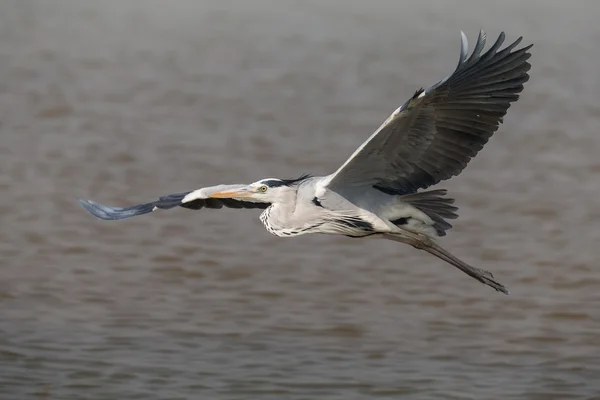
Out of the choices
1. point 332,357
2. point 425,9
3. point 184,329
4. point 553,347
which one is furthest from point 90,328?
point 425,9

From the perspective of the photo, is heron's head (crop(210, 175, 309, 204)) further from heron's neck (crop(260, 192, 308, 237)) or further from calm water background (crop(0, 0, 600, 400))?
calm water background (crop(0, 0, 600, 400))

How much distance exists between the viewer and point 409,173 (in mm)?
8141

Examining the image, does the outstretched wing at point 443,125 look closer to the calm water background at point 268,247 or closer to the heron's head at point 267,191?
the heron's head at point 267,191

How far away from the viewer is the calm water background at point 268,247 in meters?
9.47

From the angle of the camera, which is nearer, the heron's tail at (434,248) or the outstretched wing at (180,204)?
the heron's tail at (434,248)

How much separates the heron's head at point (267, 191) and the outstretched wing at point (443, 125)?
31 centimetres

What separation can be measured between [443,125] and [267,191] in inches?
48.6

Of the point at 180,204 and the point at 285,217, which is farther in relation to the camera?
the point at 180,204

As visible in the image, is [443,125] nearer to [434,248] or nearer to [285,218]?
[434,248]

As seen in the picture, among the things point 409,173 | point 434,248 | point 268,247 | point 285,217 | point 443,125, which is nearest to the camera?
point 443,125

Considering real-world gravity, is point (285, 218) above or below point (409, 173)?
below

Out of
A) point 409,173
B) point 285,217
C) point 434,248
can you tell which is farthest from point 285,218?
point 434,248

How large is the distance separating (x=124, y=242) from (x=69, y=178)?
6.21 feet

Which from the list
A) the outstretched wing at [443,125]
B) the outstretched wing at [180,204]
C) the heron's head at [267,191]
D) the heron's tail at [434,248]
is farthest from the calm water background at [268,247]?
the outstretched wing at [443,125]
